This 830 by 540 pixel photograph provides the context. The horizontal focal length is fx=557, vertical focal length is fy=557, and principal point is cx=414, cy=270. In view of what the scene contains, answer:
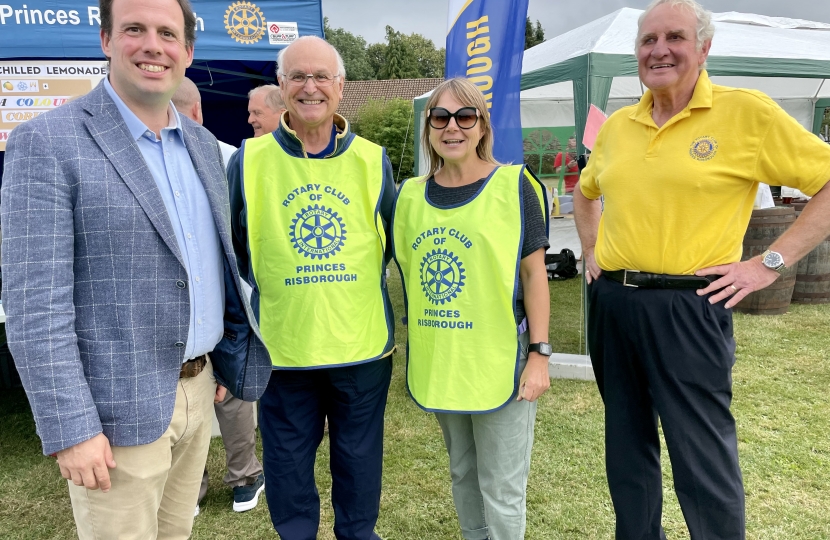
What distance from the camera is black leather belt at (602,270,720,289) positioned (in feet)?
6.04

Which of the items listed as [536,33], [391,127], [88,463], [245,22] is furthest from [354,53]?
[88,463]

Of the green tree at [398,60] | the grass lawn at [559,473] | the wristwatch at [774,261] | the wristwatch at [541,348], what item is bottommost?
the grass lawn at [559,473]

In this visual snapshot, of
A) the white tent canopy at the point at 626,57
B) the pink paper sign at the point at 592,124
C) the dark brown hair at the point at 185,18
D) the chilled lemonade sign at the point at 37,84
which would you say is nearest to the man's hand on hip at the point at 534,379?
the dark brown hair at the point at 185,18

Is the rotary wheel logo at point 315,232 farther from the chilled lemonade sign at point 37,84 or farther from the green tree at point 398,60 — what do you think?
the green tree at point 398,60

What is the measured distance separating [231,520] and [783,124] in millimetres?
2849

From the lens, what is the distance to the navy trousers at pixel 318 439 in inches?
80.8

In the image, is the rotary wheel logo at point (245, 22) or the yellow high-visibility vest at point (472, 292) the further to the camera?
the rotary wheel logo at point (245, 22)

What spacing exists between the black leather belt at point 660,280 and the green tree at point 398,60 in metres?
54.5

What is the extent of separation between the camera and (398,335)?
225 inches

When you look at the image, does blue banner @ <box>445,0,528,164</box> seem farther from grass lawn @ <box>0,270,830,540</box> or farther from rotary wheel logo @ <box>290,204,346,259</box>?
rotary wheel logo @ <box>290,204,346,259</box>

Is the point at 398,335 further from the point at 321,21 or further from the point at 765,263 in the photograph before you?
the point at 765,263

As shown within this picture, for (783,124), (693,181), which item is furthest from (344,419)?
(783,124)

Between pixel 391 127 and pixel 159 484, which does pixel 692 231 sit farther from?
pixel 391 127

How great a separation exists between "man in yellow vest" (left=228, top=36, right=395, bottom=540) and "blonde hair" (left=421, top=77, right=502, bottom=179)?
0.19m
